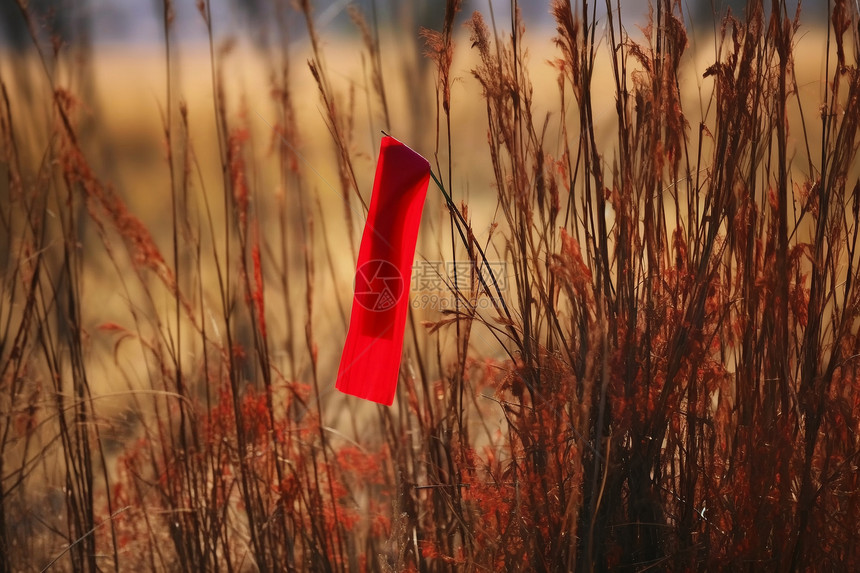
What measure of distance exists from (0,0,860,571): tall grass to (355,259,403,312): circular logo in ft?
0.30

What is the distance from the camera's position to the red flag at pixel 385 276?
1286 mm

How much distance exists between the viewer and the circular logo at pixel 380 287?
4.31 feet

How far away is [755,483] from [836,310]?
0.33m

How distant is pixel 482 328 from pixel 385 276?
0.19 m

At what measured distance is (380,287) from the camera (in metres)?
1.32

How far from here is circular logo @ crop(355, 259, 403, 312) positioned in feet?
4.31

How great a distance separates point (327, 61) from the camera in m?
1.37

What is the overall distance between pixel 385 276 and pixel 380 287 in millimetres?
21

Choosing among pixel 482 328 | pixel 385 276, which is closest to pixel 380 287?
pixel 385 276

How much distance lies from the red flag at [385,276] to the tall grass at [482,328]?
0.24ft

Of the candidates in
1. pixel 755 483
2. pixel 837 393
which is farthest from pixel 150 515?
pixel 837 393

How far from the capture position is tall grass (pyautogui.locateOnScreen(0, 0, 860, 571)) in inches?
49.4

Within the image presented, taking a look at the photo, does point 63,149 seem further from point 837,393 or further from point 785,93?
point 837,393

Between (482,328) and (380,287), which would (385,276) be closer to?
(380,287)
